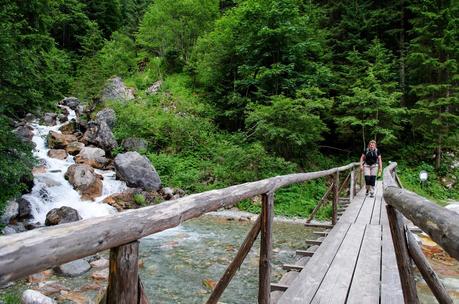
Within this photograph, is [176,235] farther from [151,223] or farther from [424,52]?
[424,52]

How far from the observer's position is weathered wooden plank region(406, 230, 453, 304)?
221 centimetres

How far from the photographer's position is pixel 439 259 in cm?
953

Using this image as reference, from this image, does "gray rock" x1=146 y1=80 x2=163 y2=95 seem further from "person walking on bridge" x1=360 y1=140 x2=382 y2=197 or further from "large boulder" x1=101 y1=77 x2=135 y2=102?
"person walking on bridge" x1=360 y1=140 x2=382 y2=197

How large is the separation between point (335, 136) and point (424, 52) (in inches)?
260

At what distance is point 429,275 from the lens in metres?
Answer: 2.34

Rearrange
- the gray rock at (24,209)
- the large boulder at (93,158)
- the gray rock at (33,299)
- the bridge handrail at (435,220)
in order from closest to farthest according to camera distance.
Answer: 1. the bridge handrail at (435,220)
2. the gray rock at (33,299)
3. the gray rock at (24,209)
4. the large boulder at (93,158)

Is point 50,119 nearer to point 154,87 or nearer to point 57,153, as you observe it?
point 57,153

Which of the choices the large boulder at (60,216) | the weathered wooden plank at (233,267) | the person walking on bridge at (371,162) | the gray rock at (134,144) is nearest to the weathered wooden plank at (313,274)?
the weathered wooden plank at (233,267)

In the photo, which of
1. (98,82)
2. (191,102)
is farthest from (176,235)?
(98,82)

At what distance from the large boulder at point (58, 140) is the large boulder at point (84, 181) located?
3.07 m

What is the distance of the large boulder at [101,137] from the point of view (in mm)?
19062

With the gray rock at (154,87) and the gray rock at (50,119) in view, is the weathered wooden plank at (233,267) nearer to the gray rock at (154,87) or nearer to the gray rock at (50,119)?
the gray rock at (50,119)

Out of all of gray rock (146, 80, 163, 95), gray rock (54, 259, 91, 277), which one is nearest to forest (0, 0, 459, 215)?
gray rock (146, 80, 163, 95)

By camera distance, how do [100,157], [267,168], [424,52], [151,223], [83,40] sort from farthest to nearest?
[83,40]
[424,52]
[100,157]
[267,168]
[151,223]
